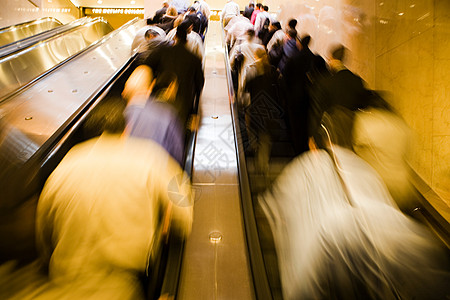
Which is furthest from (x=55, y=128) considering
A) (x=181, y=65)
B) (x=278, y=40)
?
(x=278, y=40)

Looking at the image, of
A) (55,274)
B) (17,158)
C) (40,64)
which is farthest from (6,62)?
(55,274)

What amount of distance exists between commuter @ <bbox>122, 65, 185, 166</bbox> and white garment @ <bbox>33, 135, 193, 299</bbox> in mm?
373

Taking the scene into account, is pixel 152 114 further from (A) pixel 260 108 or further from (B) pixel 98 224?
(A) pixel 260 108

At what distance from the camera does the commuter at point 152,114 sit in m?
1.61

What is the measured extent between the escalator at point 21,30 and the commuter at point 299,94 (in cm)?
538

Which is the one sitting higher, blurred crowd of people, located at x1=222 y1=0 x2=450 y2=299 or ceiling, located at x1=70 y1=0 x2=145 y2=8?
ceiling, located at x1=70 y1=0 x2=145 y2=8

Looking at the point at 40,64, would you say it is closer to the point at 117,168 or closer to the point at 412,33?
the point at 117,168

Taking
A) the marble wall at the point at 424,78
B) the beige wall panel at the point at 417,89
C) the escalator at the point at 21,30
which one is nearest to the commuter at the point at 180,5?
the escalator at the point at 21,30

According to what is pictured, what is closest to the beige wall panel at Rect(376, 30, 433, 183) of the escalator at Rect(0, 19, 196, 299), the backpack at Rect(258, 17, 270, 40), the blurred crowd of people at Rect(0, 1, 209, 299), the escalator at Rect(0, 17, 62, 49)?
the escalator at Rect(0, 19, 196, 299)

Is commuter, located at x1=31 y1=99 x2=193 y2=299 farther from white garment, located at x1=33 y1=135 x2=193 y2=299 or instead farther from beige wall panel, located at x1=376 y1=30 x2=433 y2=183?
beige wall panel, located at x1=376 y1=30 x2=433 y2=183

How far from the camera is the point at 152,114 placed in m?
1.78

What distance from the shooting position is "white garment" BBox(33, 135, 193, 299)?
104 centimetres

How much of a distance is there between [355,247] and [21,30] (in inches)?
324

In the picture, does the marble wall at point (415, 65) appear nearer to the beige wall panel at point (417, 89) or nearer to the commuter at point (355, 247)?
the beige wall panel at point (417, 89)
